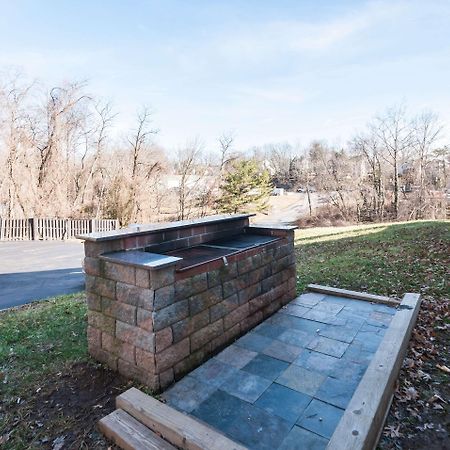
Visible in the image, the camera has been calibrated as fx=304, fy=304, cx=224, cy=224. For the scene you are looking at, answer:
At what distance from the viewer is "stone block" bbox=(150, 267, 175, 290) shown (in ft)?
6.55

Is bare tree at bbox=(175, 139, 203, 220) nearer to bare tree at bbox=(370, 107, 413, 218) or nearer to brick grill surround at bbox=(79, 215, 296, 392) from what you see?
bare tree at bbox=(370, 107, 413, 218)

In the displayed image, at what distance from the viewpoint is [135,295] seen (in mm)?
2111

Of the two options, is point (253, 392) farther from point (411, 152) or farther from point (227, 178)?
point (411, 152)

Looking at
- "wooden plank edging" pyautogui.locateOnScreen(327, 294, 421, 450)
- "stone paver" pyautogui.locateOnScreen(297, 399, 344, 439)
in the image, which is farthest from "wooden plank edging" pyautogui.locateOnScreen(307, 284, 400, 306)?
"stone paver" pyautogui.locateOnScreen(297, 399, 344, 439)

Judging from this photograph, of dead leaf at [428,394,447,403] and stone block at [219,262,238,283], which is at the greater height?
stone block at [219,262,238,283]

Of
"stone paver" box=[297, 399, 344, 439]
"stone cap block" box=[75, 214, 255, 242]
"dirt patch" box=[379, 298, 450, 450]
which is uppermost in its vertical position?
"stone cap block" box=[75, 214, 255, 242]

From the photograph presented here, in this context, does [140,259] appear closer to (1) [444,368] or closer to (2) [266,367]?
(2) [266,367]

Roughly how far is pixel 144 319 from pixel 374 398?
152 cm

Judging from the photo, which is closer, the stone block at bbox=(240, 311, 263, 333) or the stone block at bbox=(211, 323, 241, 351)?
the stone block at bbox=(211, 323, 241, 351)

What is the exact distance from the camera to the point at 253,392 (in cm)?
206

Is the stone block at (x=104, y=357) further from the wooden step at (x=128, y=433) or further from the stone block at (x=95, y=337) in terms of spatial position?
the wooden step at (x=128, y=433)

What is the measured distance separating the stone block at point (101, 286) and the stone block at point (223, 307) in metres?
0.78

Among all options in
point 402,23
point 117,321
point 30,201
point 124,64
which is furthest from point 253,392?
point 30,201

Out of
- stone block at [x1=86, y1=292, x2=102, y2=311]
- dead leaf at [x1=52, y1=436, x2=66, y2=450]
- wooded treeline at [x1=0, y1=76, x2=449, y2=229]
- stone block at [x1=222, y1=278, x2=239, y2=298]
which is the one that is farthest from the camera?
wooded treeline at [x1=0, y1=76, x2=449, y2=229]
